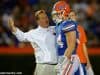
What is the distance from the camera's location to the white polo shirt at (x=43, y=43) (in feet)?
27.6

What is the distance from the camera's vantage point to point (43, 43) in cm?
852

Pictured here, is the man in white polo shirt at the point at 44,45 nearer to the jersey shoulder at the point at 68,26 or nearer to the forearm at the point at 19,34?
the forearm at the point at 19,34

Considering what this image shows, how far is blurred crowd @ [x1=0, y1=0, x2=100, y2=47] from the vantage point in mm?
13133

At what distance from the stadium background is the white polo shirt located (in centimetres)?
235

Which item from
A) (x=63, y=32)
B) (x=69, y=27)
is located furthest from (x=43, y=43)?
(x=69, y=27)

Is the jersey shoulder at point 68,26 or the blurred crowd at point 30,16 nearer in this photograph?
the jersey shoulder at point 68,26

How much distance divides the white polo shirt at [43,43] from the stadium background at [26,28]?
235 cm

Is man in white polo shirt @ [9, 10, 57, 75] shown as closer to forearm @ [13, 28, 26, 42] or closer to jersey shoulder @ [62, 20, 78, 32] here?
forearm @ [13, 28, 26, 42]

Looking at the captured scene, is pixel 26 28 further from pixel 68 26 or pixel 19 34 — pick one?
pixel 68 26

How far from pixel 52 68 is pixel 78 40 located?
68 cm

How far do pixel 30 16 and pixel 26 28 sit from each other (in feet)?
2.49

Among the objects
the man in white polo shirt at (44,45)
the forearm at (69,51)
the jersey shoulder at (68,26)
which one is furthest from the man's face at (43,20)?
the forearm at (69,51)

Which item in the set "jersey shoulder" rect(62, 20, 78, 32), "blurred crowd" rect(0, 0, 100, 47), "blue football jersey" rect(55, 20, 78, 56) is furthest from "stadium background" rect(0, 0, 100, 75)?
"jersey shoulder" rect(62, 20, 78, 32)

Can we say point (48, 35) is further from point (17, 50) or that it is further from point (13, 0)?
point (13, 0)
